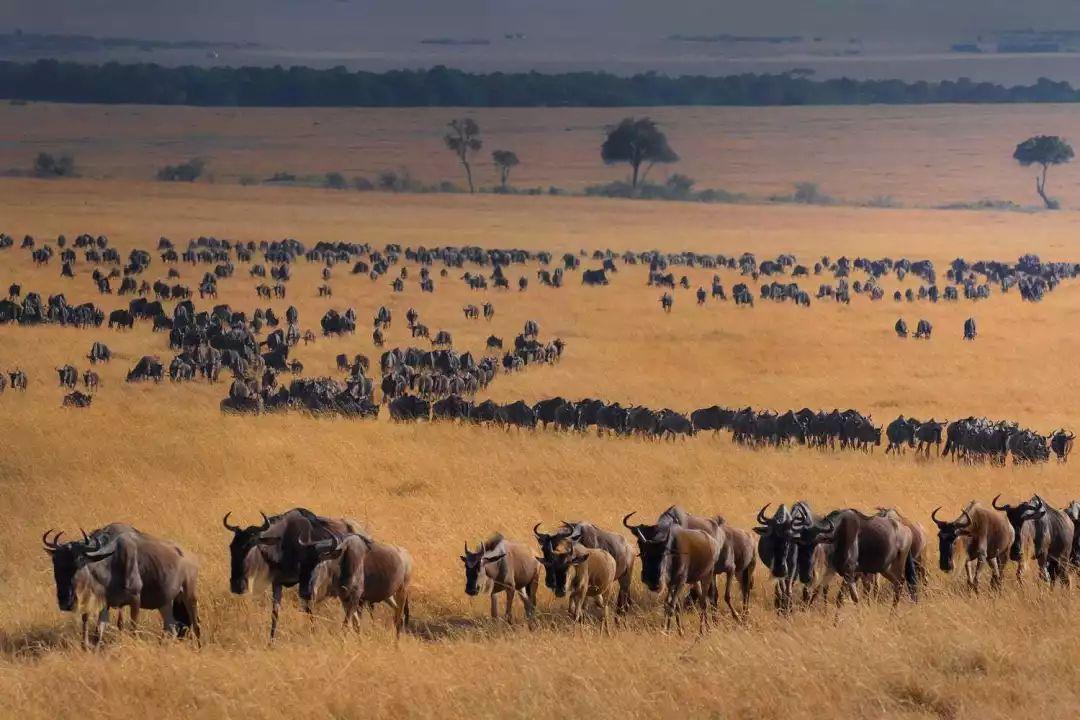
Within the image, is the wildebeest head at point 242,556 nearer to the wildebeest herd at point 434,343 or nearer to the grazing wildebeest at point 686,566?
the grazing wildebeest at point 686,566

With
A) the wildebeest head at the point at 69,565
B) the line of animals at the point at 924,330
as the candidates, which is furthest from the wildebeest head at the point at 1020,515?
the line of animals at the point at 924,330

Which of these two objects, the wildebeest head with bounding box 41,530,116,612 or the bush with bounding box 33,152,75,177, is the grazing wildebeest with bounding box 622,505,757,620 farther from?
the bush with bounding box 33,152,75,177

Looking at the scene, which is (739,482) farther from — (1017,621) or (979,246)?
(979,246)

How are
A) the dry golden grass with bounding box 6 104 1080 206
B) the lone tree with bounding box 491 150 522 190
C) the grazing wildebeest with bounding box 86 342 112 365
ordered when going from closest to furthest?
the grazing wildebeest with bounding box 86 342 112 365
the lone tree with bounding box 491 150 522 190
the dry golden grass with bounding box 6 104 1080 206

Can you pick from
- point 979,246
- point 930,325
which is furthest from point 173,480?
point 979,246

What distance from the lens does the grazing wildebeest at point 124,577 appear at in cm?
1104

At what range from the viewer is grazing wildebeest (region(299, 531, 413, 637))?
11633 mm

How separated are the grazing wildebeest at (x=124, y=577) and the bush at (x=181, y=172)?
111 metres

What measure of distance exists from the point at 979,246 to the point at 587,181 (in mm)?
53198

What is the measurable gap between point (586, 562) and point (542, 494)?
24.6ft

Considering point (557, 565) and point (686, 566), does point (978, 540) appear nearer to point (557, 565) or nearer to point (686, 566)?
point (686, 566)

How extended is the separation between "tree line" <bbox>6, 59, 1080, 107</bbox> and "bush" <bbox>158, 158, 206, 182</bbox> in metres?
38.5

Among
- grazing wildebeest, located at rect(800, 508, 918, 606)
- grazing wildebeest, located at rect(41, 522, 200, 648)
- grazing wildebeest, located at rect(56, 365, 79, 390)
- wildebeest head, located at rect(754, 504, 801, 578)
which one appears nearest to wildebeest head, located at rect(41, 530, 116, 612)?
grazing wildebeest, located at rect(41, 522, 200, 648)

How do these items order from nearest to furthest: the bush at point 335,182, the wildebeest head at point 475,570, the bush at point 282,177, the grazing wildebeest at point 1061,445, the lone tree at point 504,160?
the wildebeest head at point 475,570 → the grazing wildebeest at point 1061,445 → the bush at point 335,182 → the bush at point 282,177 → the lone tree at point 504,160
